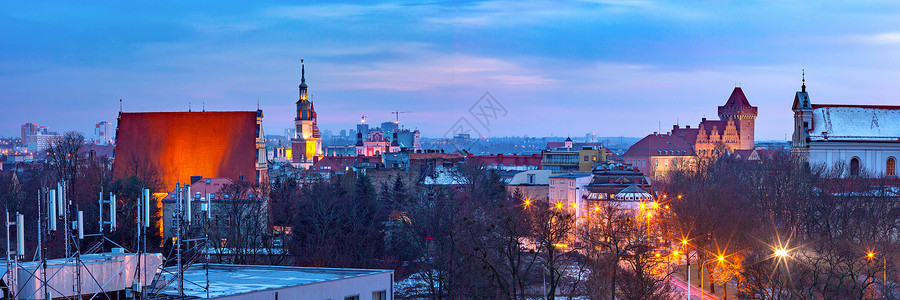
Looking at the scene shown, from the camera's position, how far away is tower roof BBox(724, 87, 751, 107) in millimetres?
181250

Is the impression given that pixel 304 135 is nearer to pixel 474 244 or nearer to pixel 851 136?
pixel 851 136

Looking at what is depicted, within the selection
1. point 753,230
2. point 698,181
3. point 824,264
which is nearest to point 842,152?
point 698,181

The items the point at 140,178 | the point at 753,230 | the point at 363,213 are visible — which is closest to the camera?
the point at 753,230

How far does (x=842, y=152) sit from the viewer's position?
8731cm

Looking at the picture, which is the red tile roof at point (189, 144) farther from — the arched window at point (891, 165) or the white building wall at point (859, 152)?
the arched window at point (891, 165)

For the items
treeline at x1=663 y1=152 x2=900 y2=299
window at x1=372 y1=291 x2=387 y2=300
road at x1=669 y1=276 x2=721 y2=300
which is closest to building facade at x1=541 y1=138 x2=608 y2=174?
treeline at x1=663 y1=152 x2=900 y2=299

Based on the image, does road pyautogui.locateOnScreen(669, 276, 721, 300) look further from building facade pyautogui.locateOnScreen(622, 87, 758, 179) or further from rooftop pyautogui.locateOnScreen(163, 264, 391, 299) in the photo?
building facade pyautogui.locateOnScreen(622, 87, 758, 179)

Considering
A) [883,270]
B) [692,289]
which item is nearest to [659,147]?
[692,289]

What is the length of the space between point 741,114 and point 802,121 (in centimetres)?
9338

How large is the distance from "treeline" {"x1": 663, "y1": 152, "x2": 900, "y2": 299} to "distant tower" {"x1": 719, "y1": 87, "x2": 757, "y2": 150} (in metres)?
102

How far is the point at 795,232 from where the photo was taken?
192 feet

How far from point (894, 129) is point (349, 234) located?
168ft

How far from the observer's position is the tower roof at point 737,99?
181 metres

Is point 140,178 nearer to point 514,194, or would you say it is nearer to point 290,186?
point 290,186
